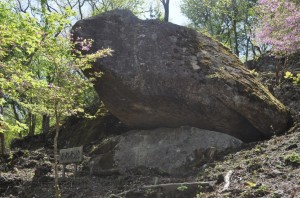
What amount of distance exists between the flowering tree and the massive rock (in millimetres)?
1396

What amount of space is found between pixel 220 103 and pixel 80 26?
4801 mm

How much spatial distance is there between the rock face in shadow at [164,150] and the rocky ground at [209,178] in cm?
30

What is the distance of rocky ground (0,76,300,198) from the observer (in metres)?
6.04

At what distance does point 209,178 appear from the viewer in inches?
287

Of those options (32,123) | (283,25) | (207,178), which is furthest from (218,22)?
(207,178)

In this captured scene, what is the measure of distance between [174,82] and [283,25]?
3.31 metres

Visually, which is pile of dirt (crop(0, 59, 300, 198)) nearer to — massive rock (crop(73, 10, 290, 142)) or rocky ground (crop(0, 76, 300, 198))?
rocky ground (crop(0, 76, 300, 198))

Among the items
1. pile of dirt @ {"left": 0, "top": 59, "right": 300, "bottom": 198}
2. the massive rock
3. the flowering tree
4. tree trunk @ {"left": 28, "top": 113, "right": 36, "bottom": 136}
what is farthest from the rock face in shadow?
tree trunk @ {"left": 28, "top": 113, "right": 36, "bottom": 136}

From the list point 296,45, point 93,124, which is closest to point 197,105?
point 296,45

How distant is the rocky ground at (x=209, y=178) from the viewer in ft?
19.8

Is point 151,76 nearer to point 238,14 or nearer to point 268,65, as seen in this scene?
point 268,65

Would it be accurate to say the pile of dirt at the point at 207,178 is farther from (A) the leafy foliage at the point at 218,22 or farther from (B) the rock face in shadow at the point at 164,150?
(A) the leafy foliage at the point at 218,22

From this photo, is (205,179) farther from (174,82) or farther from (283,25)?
(283,25)

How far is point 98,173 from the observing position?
979 cm
